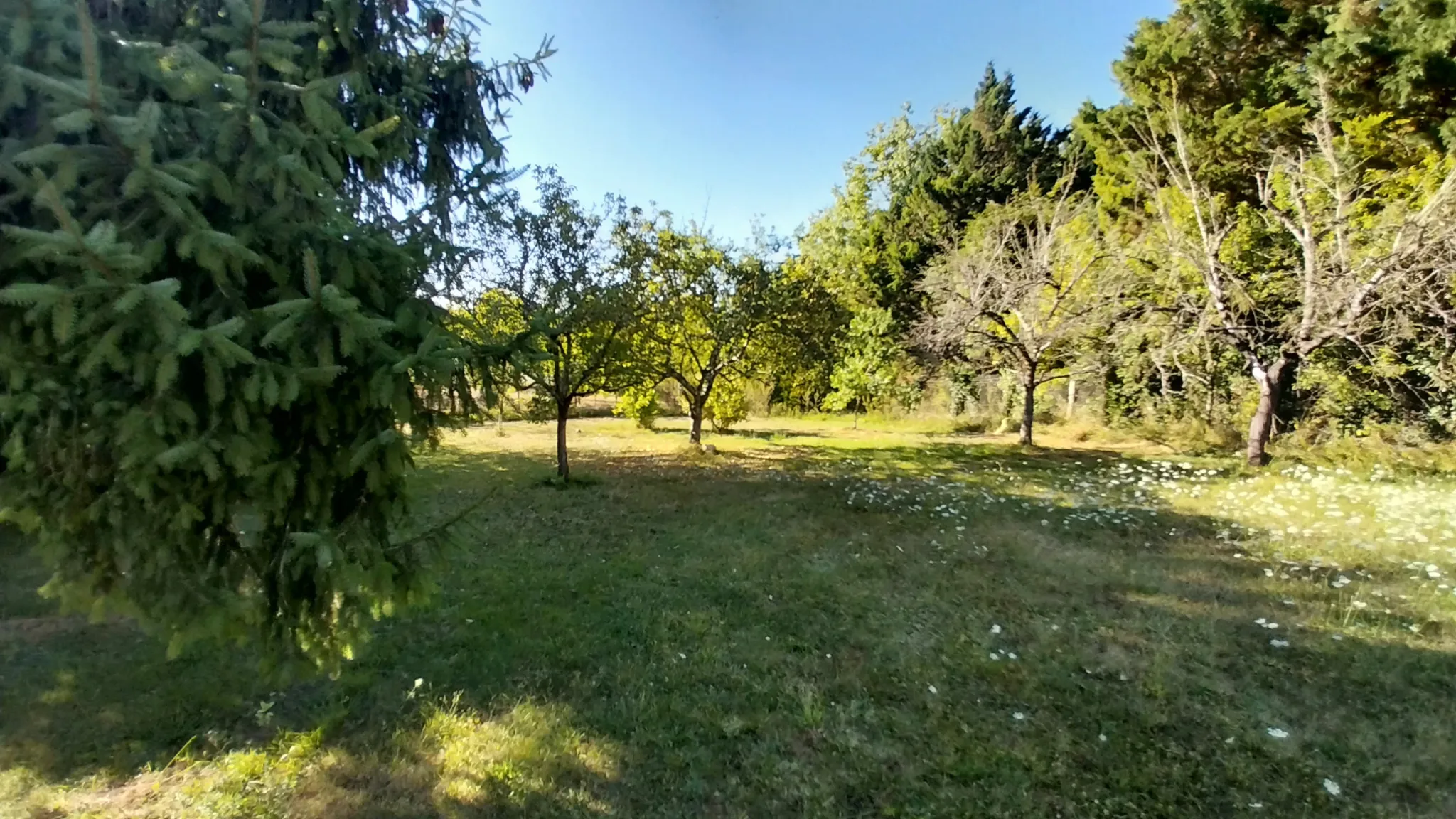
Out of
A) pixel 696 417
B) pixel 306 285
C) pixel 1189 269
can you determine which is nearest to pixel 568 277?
pixel 696 417

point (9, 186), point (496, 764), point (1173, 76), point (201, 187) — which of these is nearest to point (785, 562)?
point (496, 764)

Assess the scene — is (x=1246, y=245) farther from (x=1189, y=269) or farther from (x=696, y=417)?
(x=696, y=417)

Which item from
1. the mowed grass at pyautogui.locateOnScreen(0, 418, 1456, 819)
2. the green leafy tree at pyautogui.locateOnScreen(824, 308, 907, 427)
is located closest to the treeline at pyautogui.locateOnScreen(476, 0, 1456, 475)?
the green leafy tree at pyautogui.locateOnScreen(824, 308, 907, 427)

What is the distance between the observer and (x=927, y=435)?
16.2 metres

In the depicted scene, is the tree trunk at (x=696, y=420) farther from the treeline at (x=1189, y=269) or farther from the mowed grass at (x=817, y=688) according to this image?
the mowed grass at (x=817, y=688)

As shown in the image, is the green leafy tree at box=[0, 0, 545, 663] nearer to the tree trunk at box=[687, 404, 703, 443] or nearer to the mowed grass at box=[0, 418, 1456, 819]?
the mowed grass at box=[0, 418, 1456, 819]

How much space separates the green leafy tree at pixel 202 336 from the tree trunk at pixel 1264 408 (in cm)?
1119

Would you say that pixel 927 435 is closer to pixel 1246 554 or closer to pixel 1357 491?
pixel 1357 491

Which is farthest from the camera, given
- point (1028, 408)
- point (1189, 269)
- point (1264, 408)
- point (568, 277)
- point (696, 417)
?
point (1028, 408)

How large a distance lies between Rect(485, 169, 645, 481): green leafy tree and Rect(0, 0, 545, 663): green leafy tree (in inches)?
208

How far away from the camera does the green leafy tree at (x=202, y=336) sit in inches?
81.0

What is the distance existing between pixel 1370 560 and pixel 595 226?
337 inches

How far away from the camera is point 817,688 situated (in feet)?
11.6

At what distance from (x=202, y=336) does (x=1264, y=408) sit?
12.3 metres
